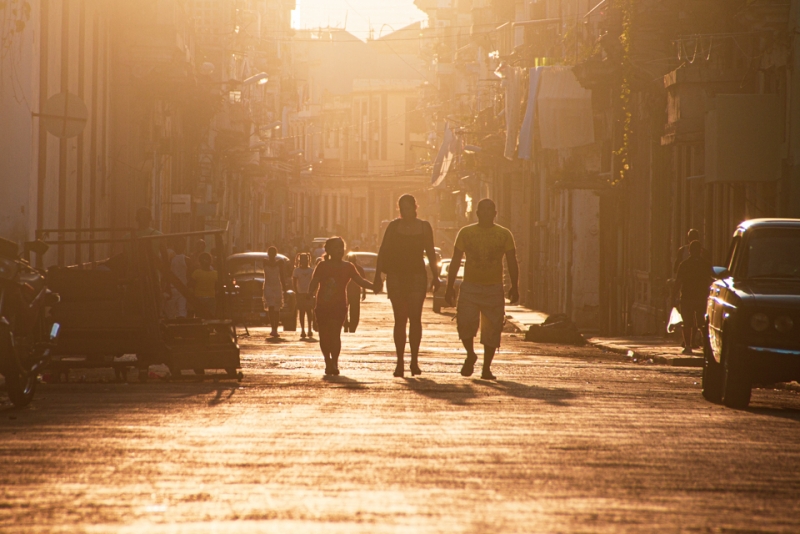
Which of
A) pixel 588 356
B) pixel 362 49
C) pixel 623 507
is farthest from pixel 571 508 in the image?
pixel 362 49

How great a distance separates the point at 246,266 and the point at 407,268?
19180 millimetres

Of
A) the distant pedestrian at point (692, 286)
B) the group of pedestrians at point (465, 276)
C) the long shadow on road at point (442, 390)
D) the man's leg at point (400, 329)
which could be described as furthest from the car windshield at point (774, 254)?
the distant pedestrian at point (692, 286)

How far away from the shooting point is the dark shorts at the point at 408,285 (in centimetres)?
Result: 1458

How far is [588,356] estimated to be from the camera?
2164 centimetres

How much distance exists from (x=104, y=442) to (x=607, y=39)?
2013 centimetres

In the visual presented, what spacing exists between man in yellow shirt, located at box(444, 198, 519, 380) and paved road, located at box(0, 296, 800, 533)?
1179 mm

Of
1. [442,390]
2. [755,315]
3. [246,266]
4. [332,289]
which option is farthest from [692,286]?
[246,266]

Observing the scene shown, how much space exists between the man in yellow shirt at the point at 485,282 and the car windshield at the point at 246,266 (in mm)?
19075

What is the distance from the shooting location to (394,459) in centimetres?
782

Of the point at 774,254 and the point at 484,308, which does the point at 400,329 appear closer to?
the point at 484,308

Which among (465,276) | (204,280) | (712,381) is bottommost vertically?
(712,381)

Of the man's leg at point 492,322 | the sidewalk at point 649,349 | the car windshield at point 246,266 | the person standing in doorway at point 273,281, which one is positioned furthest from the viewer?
the car windshield at point 246,266

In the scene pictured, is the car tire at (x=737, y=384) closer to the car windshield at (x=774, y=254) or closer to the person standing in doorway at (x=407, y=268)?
the car windshield at (x=774, y=254)

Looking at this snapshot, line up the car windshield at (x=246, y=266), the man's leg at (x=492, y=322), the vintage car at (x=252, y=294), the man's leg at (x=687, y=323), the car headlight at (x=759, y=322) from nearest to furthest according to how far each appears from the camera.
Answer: the car headlight at (x=759, y=322)
the man's leg at (x=492, y=322)
the man's leg at (x=687, y=323)
the vintage car at (x=252, y=294)
the car windshield at (x=246, y=266)
